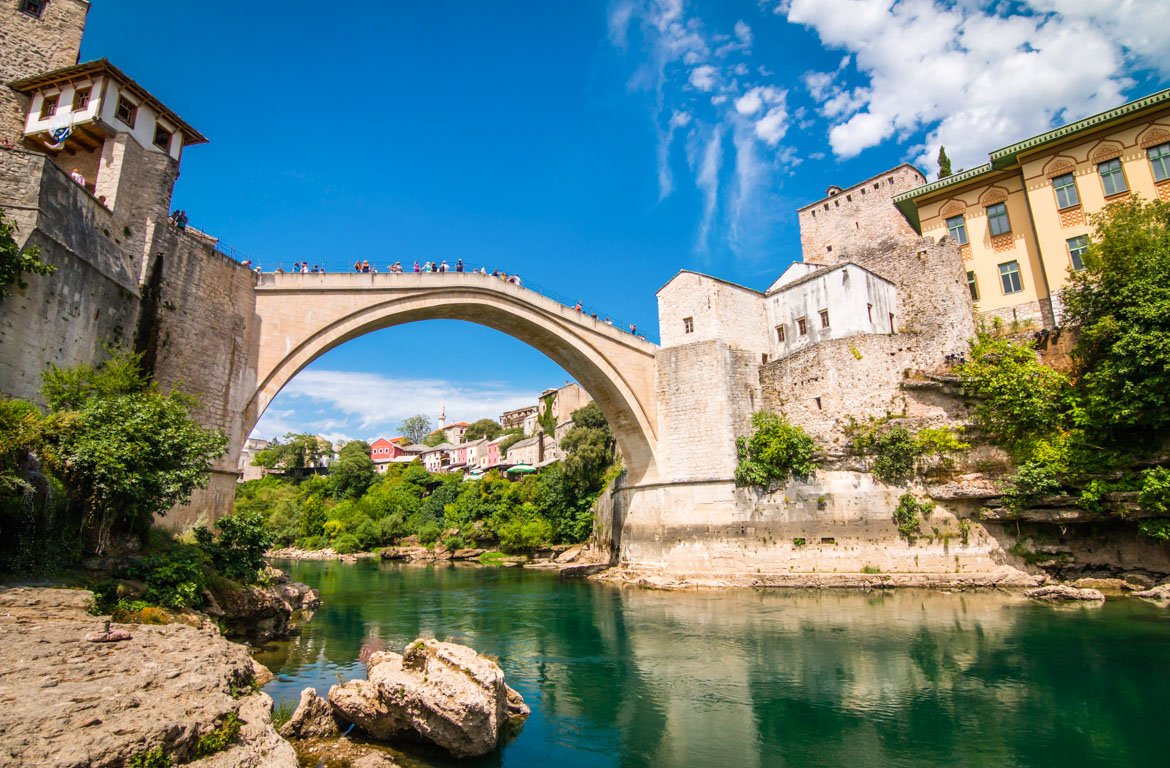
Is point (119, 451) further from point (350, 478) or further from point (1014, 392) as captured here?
point (350, 478)

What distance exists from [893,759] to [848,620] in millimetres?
6975

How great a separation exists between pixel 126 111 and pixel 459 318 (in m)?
9.28

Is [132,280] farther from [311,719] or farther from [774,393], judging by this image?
[774,393]

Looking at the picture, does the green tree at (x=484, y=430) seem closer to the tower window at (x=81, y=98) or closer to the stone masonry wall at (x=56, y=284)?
the tower window at (x=81, y=98)

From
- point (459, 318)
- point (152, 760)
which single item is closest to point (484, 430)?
point (459, 318)

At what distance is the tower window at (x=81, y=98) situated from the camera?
12422mm

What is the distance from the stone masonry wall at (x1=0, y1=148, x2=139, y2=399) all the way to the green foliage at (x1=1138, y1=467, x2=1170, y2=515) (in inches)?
806

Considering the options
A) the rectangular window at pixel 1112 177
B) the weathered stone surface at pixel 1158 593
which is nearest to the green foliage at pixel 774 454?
the weathered stone surface at pixel 1158 593

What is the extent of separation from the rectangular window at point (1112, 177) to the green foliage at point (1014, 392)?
470 centimetres

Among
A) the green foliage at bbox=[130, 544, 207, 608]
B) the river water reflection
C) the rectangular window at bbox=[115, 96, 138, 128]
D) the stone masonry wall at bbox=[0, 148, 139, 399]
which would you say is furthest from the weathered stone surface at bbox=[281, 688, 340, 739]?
the rectangular window at bbox=[115, 96, 138, 128]

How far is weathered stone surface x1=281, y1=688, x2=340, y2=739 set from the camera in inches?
243

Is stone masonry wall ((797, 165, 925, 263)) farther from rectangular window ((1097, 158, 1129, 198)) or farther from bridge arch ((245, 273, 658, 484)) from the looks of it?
bridge arch ((245, 273, 658, 484))

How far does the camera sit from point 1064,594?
1356 centimetres

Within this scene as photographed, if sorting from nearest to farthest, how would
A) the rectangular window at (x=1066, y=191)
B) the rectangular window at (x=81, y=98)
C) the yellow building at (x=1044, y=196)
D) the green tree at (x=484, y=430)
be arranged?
the rectangular window at (x=81, y=98), the yellow building at (x=1044, y=196), the rectangular window at (x=1066, y=191), the green tree at (x=484, y=430)
